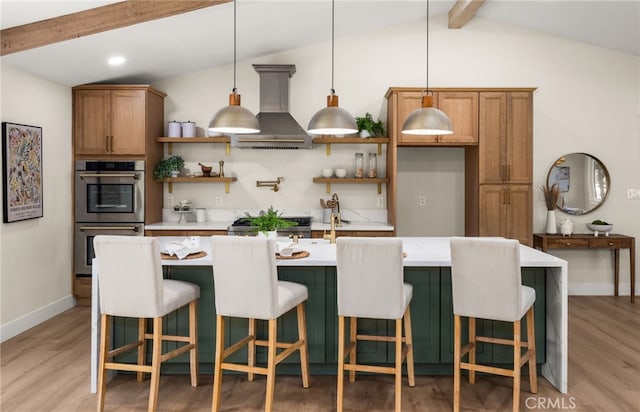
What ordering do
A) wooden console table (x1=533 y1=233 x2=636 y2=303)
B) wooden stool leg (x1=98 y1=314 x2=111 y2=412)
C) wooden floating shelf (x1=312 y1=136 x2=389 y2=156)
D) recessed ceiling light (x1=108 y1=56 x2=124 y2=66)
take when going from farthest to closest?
wooden floating shelf (x1=312 y1=136 x2=389 y2=156) → wooden console table (x1=533 y1=233 x2=636 y2=303) → recessed ceiling light (x1=108 y1=56 x2=124 y2=66) → wooden stool leg (x1=98 y1=314 x2=111 y2=412)

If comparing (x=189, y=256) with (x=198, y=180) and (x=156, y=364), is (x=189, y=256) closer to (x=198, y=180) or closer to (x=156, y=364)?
(x=156, y=364)

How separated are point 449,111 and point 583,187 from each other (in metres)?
1.89

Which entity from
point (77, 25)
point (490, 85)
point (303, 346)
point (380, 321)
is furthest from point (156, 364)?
point (490, 85)

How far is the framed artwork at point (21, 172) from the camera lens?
4.32 meters

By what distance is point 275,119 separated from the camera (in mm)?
5633

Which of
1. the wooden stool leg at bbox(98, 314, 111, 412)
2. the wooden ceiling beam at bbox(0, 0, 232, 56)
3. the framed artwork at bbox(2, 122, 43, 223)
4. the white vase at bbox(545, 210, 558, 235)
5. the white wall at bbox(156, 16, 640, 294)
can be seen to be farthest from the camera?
the white wall at bbox(156, 16, 640, 294)

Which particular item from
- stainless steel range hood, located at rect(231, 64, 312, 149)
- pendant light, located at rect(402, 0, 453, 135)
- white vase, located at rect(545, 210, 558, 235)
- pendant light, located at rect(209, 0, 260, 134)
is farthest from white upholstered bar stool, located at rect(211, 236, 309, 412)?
white vase, located at rect(545, 210, 558, 235)

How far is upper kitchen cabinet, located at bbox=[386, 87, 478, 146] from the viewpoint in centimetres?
555

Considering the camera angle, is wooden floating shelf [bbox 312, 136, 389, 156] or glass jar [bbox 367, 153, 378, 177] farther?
glass jar [bbox 367, 153, 378, 177]

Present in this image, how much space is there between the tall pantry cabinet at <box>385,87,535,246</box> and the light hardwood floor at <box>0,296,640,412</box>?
5.73 ft

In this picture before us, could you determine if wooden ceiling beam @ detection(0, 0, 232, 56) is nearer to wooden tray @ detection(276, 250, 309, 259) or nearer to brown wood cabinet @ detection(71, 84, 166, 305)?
brown wood cabinet @ detection(71, 84, 166, 305)

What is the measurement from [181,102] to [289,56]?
1.33 m

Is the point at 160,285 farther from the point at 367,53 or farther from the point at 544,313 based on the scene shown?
the point at 367,53

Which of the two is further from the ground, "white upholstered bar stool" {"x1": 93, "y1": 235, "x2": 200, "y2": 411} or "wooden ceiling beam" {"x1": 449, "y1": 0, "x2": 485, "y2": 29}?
"wooden ceiling beam" {"x1": 449, "y1": 0, "x2": 485, "y2": 29}
